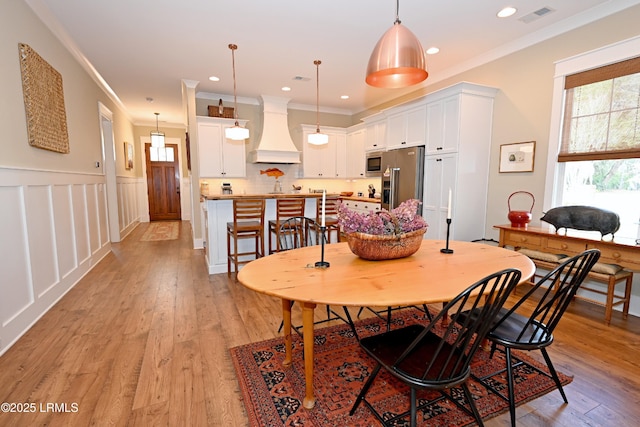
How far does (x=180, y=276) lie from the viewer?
3781 millimetres

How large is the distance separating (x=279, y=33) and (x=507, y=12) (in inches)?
89.3

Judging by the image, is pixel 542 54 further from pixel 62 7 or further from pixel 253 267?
pixel 62 7

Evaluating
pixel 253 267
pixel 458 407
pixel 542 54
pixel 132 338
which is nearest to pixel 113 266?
pixel 132 338

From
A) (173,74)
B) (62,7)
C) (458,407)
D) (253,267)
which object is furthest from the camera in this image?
(173,74)

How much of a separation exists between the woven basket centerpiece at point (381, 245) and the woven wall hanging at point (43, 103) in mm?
2883

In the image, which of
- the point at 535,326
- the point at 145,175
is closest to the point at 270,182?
the point at 145,175

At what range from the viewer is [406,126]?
4539 mm

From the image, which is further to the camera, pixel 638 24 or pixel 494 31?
pixel 494 31

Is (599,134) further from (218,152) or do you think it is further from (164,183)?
(164,183)

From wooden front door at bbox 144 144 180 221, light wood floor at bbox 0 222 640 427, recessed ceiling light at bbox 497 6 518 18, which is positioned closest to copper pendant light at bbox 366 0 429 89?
recessed ceiling light at bbox 497 6 518 18

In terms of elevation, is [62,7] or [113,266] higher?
[62,7]

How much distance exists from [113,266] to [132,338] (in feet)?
7.83

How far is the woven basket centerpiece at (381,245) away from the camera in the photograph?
66.1 inches

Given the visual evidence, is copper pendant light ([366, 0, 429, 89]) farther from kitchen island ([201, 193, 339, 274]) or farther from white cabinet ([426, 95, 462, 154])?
kitchen island ([201, 193, 339, 274])
